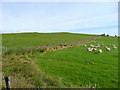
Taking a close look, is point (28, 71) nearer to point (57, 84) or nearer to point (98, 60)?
point (57, 84)

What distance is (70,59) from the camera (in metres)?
19.3

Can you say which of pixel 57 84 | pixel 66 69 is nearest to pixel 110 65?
pixel 66 69

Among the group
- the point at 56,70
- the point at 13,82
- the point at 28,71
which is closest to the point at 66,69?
the point at 56,70

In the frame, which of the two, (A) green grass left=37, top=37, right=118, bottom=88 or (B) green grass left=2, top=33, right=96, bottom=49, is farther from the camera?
(B) green grass left=2, top=33, right=96, bottom=49

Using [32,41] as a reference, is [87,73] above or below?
below

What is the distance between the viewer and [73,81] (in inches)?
489

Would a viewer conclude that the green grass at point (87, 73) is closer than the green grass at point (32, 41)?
Yes

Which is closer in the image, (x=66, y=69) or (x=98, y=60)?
(x=66, y=69)

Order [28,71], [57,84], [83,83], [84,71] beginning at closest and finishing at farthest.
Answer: [57,84] → [83,83] → [28,71] → [84,71]

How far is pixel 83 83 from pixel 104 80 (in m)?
1.86

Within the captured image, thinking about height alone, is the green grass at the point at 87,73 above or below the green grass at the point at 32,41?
below

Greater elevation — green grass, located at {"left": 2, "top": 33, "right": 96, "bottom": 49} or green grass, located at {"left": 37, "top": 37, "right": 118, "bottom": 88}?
green grass, located at {"left": 2, "top": 33, "right": 96, "bottom": 49}

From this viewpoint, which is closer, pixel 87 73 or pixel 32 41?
pixel 87 73

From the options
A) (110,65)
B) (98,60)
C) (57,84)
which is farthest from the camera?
(98,60)
